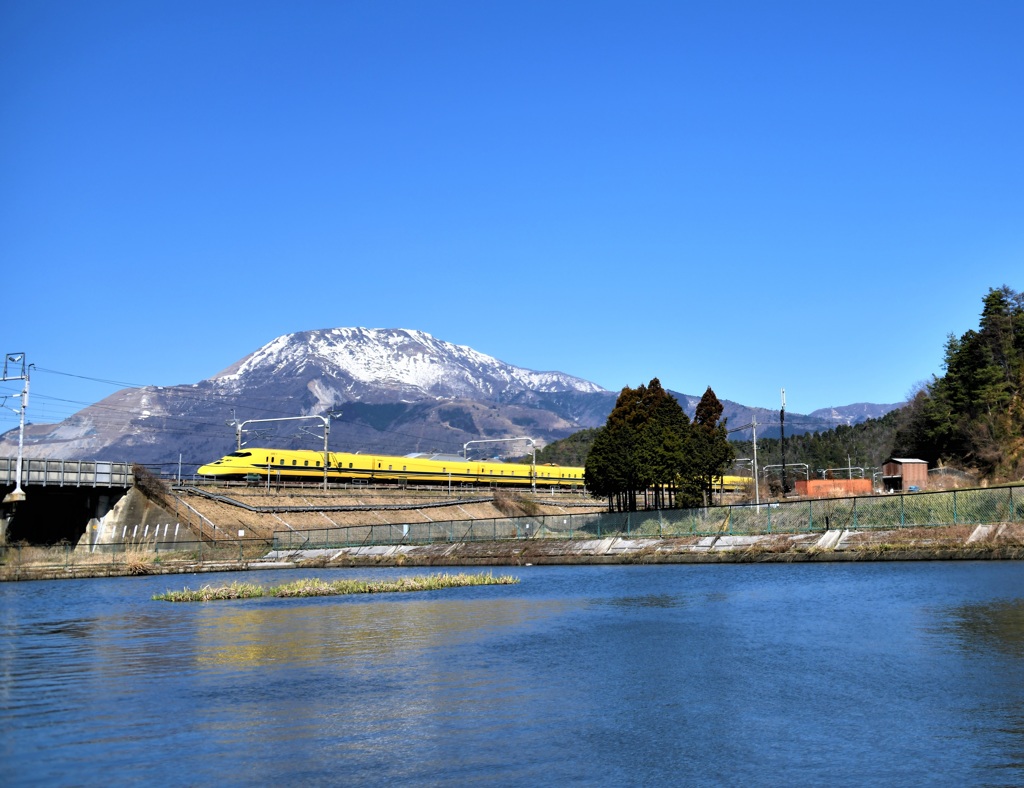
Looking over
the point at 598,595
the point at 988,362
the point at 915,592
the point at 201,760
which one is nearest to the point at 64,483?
the point at 598,595

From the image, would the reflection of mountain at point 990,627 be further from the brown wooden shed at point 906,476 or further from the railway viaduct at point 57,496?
the brown wooden shed at point 906,476

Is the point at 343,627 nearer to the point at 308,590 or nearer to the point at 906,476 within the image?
the point at 308,590

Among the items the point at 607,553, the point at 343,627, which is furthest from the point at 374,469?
the point at 343,627

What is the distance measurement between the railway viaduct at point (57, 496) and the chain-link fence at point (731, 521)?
13319mm

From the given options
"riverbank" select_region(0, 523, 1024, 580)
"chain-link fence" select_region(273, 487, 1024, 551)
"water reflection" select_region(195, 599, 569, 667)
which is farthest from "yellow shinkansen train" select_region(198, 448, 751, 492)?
"water reflection" select_region(195, 599, 569, 667)

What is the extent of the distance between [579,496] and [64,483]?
64309 mm

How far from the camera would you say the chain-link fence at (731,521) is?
4472 centimetres

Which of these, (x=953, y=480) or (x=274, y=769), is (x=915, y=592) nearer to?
(x=274, y=769)

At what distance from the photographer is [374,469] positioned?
104062 millimetres

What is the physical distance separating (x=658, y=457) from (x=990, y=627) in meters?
53.7

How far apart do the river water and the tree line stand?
1717 inches

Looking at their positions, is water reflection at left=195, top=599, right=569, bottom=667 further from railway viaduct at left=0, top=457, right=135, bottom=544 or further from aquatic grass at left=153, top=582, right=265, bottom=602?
railway viaduct at left=0, top=457, right=135, bottom=544

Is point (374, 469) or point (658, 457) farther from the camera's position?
point (374, 469)

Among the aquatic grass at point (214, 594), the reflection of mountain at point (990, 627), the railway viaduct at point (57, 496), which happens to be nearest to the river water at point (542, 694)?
the reflection of mountain at point (990, 627)
